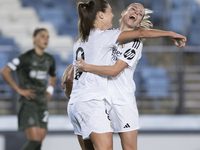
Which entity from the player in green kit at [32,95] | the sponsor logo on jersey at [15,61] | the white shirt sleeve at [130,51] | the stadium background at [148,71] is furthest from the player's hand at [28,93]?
the white shirt sleeve at [130,51]

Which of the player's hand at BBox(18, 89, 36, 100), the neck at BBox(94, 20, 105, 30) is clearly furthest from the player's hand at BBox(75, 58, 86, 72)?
the player's hand at BBox(18, 89, 36, 100)

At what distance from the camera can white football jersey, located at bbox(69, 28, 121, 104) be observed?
2211 mm

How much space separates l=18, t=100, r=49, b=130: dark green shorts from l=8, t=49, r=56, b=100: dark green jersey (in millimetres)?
102

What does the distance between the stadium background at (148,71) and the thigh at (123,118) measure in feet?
4.95

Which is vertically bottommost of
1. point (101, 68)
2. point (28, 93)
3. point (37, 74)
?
point (28, 93)

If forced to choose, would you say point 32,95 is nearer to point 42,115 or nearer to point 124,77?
point 42,115

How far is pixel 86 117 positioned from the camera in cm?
221

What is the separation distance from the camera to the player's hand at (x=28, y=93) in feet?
12.5

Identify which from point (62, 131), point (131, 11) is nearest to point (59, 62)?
point (62, 131)

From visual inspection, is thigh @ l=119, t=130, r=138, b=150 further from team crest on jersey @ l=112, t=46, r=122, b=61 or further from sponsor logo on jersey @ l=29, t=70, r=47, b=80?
sponsor logo on jersey @ l=29, t=70, r=47, b=80

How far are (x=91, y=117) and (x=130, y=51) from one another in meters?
0.50

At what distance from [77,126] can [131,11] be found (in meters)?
0.83

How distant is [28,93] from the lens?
3820 mm

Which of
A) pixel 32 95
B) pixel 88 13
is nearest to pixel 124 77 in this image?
pixel 88 13
